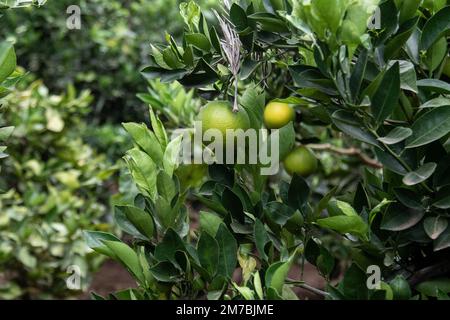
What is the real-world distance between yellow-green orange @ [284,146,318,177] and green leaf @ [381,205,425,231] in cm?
41

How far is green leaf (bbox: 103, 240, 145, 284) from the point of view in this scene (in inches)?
43.6

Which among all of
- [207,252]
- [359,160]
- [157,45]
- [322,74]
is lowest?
[207,252]

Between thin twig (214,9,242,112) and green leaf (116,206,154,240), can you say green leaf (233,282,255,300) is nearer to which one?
A: green leaf (116,206,154,240)

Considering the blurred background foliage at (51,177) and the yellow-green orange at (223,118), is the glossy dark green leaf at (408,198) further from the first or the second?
the blurred background foliage at (51,177)

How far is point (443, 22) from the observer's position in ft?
3.45

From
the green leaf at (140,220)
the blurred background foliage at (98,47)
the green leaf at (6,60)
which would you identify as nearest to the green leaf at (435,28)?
the green leaf at (140,220)

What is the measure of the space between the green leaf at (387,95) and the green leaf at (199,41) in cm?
33

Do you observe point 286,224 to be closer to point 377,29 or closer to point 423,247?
point 423,247

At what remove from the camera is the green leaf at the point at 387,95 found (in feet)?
3.18

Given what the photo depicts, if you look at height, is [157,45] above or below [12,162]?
below

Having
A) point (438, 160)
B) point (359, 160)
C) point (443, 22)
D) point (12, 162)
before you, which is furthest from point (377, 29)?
point (12, 162)

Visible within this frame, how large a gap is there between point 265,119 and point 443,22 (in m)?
0.48

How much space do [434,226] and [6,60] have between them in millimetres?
763

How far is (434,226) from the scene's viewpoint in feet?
3.37
